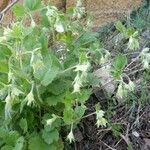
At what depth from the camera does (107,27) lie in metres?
2.64

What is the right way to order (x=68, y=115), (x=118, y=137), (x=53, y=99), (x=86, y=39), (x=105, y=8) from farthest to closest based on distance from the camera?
(x=105, y=8) → (x=86, y=39) → (x=118, y=137) → (x=53, y=99) → (x=68, y=115)

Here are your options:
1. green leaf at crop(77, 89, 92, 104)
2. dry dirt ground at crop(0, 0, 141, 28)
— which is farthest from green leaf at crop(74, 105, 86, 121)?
dry dirt ground at crop(0, 0, 141, 28)

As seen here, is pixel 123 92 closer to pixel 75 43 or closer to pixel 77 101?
pixel 77 101

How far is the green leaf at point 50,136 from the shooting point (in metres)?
1.72

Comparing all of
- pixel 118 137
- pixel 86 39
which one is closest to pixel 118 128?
pixel 118 137

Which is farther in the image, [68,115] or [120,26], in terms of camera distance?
[120,26]

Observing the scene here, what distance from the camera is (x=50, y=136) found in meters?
1.73

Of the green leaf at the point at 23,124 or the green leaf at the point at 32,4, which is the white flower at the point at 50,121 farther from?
the green leaf at the point at 32,4

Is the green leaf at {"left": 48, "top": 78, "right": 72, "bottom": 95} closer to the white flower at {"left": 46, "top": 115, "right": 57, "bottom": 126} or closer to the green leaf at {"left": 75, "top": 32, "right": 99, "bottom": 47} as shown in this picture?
the white flower at {"left": 46, "top": 115, "right": 57, "bottom": 126}

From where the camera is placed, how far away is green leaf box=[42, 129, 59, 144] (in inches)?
67.7

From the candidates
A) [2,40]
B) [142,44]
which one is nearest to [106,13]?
[142,44]

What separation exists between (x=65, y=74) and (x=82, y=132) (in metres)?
0.25

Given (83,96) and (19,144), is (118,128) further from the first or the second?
(19,144)

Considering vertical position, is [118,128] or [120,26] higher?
[120,26]
